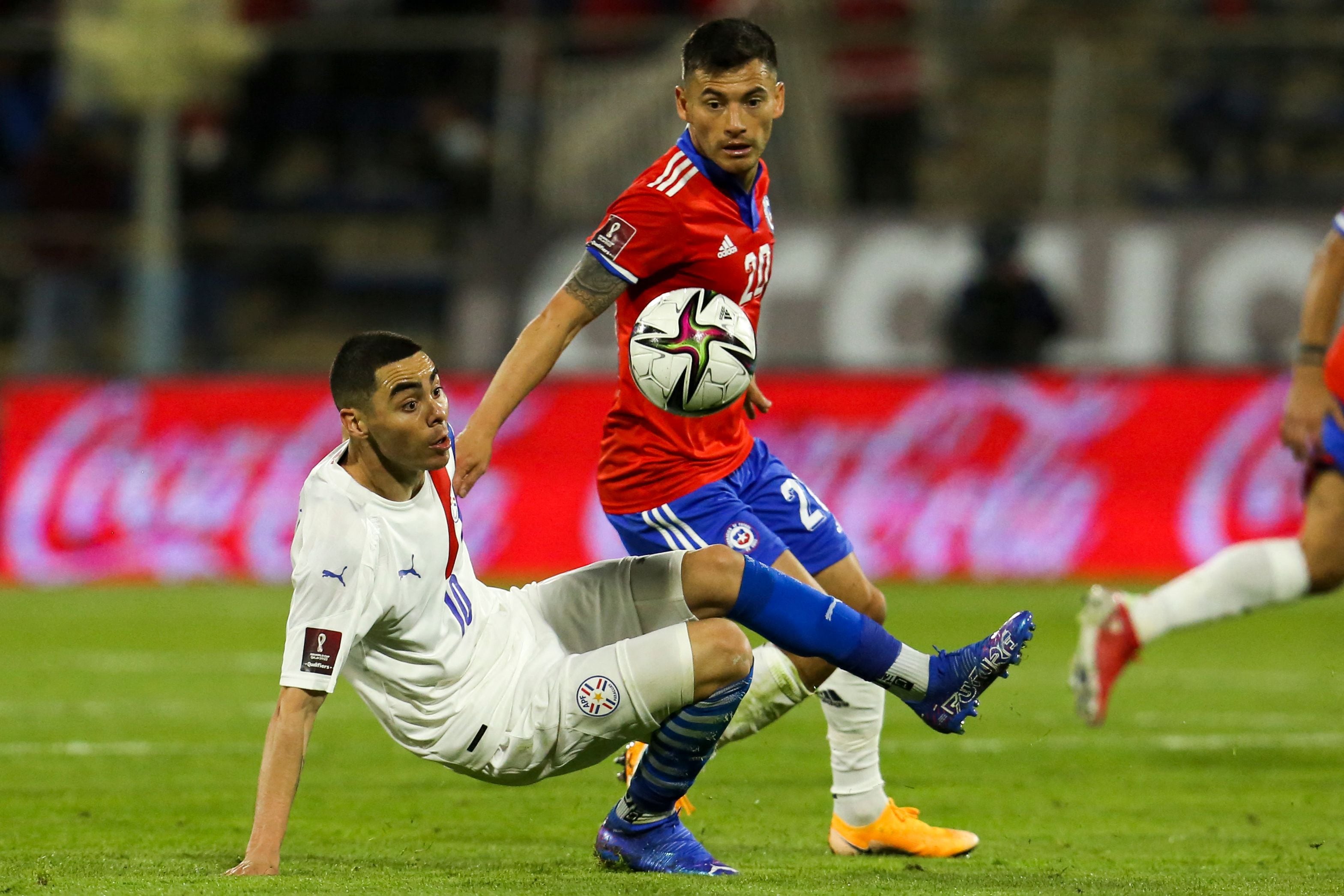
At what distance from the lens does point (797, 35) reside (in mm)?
16766

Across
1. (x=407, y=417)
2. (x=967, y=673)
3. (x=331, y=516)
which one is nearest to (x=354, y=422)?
(x=407, y=417)

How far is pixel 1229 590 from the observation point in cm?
686

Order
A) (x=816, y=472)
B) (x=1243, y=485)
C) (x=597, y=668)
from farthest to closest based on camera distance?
(x=816, y=472) < (x=1243, y=485) < (x=597, y=668)

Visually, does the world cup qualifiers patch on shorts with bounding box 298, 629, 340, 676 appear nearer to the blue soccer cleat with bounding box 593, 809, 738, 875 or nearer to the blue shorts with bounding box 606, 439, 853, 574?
the blue soccer cleat with bounding box 593, 809, 738, 875

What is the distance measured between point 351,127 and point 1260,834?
14.4 meters

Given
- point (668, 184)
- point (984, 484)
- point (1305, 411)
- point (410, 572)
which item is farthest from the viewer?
point (984, 484)

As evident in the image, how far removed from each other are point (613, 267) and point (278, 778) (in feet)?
5.63

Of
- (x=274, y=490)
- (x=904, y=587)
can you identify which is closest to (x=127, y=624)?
(x=274, y=490)

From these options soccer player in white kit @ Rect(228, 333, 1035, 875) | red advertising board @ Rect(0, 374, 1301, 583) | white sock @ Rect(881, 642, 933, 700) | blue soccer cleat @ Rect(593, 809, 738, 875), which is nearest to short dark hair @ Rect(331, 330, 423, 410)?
soccer player in white kit @ Rect(228, 333, 1035, 875)

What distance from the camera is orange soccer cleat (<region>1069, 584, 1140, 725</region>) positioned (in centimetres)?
658

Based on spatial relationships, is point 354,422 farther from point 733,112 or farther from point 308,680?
point 733,112

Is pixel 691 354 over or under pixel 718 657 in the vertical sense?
over

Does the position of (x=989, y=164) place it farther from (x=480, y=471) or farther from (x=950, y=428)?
(x=480, y=471)

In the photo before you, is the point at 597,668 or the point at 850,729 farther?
the point at 850,729
